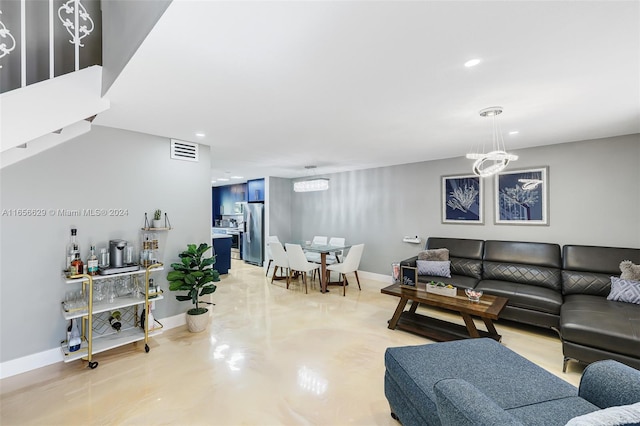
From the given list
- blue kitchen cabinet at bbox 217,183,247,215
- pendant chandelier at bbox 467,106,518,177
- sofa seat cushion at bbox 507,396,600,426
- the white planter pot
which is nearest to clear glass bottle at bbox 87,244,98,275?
the white planter pot

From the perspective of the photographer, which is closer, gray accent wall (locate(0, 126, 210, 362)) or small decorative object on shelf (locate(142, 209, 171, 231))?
gray accent wall (locate(0, 126, 210, 362))

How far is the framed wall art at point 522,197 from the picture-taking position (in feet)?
13.5

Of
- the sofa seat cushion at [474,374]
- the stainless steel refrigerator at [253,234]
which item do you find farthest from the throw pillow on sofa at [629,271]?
the stainless steel refrigerator at [253,234]

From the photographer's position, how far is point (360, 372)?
2.58 meters

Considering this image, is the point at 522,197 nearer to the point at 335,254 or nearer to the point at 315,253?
the point at 335,254

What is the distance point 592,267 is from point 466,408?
3.72 metres

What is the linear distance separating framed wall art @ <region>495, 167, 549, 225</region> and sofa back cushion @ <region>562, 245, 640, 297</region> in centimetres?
62

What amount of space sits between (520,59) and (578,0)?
51cm

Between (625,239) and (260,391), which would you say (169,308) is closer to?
(260,391)

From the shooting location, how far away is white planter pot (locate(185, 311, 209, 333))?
136 inches

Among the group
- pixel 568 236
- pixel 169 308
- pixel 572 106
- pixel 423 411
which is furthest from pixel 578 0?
pixel 169 308

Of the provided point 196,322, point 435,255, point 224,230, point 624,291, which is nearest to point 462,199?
point 435,255

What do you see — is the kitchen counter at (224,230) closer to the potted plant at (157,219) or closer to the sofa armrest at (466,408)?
the potted plant at (157,219)

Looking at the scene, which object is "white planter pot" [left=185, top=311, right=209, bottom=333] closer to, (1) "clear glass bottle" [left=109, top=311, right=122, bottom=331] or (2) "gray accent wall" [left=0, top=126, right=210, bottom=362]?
(2) "gray accent wall" [left=0, top=126, right=210, bottom=362]
